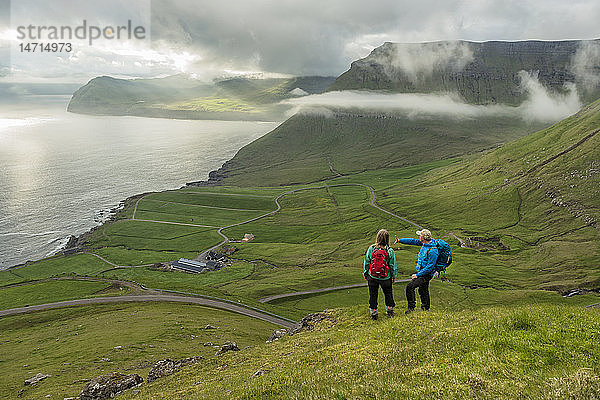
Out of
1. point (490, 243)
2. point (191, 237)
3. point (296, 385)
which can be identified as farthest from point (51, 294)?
point (490, 243)

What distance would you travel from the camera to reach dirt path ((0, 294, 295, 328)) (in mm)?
73919

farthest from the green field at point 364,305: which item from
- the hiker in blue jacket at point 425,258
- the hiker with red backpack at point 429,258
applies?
the hiker with red backpack at point 429,258

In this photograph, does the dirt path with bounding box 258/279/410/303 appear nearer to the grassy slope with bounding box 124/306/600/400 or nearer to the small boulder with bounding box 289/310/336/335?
the small boulder with bounding box 289/310/336/335

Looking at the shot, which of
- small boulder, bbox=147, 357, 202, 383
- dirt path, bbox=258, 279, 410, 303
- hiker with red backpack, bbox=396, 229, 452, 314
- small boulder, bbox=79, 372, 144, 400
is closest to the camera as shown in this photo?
hiker with red backpack, bbox=396, 229, 452, 314

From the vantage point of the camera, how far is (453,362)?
44.8 feet

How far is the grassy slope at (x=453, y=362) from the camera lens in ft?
36.1

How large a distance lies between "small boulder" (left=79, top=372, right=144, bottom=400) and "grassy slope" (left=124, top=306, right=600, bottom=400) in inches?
316

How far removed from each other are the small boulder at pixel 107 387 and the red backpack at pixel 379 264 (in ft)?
69.3

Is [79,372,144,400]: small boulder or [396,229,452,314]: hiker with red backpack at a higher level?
[396,229,452,314]: hiker with red backpack

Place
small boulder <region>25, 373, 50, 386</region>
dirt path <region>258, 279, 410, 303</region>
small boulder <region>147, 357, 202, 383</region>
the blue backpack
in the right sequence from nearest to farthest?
the blue backpack → small boulder <region>147, 357, 202, 383</region> → small boulder <region>25, 373, 50, 386</region> → dirt path <region>258, 279, 410, 303</region>

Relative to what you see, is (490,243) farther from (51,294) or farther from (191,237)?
(51,294)

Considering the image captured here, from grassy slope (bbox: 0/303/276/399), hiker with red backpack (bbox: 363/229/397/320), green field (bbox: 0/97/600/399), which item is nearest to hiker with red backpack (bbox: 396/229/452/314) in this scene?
hiker with red backpack (bbox: 363/229/397/320)

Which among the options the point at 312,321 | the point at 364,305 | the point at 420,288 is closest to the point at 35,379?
the point at 312,321

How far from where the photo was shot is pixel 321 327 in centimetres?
3072
